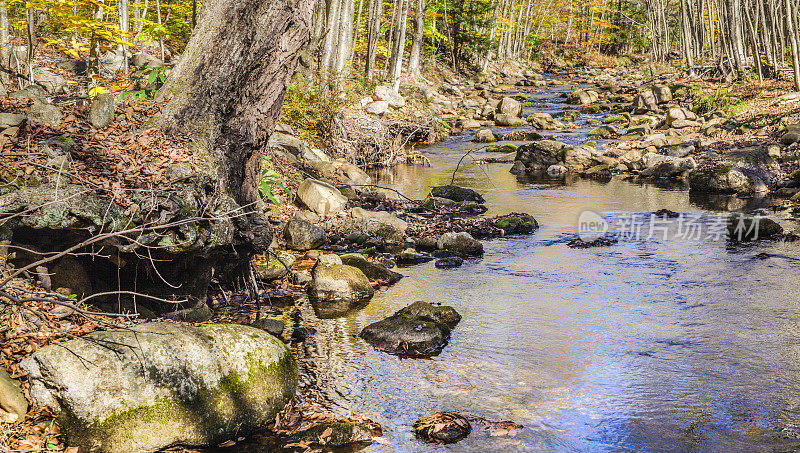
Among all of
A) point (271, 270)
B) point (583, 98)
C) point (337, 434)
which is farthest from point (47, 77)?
point (583, 98)

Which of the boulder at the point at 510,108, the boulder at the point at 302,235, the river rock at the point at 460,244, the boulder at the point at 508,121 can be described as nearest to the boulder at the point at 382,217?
the river rock at the point at 460,244

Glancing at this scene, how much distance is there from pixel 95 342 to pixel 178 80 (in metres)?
3.37

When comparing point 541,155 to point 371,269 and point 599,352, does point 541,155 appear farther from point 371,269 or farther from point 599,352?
point 599,352

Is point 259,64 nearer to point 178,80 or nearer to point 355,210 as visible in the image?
point 178,80

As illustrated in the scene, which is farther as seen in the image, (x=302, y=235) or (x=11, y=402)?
(x=302, y=235)

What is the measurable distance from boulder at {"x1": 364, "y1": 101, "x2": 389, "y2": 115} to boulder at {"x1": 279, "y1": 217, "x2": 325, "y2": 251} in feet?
35.4

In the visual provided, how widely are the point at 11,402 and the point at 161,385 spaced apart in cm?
90

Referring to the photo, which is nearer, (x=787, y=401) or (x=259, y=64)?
(x=787, y=401)

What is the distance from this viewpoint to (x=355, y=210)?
1184 cm

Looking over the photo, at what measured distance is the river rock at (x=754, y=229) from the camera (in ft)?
34.7

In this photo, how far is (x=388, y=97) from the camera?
882 inches

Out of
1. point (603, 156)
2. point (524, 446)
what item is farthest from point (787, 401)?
point (603, 156)

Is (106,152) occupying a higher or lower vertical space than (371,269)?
higher

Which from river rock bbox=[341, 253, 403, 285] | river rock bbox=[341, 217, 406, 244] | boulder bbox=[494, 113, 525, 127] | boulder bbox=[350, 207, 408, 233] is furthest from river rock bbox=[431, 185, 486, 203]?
boulder bbox=[494, 113, 525, 127]
